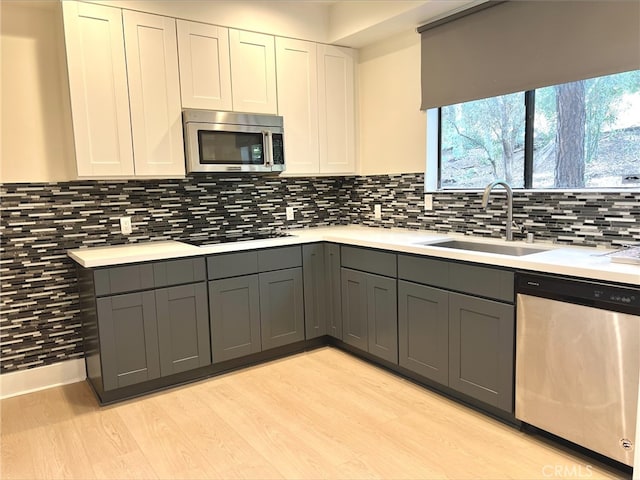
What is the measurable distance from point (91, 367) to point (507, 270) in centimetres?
257

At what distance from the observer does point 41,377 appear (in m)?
3.06

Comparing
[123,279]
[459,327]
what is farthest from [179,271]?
[459,327]

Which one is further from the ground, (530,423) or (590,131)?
(590,131)

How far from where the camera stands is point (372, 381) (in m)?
2.99

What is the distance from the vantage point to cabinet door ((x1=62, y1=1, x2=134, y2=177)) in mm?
2729

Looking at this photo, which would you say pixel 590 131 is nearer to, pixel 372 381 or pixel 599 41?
pixel 599 41

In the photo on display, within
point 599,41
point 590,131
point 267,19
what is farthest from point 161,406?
point 599,41

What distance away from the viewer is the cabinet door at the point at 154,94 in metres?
2.91

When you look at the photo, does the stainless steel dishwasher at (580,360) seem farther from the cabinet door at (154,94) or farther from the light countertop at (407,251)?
the cabinet door at (154,94)

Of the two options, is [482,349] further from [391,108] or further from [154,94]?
[154,94]

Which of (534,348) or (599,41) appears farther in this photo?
(599,41)

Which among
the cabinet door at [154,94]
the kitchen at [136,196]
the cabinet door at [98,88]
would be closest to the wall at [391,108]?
the kitchen at [136,196]

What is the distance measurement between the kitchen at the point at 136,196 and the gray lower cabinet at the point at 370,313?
702mm

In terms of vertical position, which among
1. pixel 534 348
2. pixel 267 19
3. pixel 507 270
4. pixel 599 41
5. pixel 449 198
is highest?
pixel 267 19
